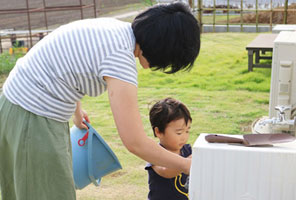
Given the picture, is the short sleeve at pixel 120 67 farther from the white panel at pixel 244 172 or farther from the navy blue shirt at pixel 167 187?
the navy blue shirt at pixel 167 187

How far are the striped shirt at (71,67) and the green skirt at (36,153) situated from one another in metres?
0.04

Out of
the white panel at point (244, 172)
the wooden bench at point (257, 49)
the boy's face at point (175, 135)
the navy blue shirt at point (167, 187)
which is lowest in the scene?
the wooden bench at point (257, 49)

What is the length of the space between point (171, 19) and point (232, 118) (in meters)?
3.44

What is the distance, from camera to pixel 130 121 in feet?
5.08

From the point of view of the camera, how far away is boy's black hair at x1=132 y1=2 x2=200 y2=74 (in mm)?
1596

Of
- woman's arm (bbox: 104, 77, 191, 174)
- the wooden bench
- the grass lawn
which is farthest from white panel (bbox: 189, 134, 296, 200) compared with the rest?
the wooden bench

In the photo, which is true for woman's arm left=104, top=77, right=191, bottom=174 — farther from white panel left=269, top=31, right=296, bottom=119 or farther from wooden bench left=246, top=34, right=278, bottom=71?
wooden bench left=246, top=34, right=278, bottom=71

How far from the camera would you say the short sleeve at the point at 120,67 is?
1549 millimetres

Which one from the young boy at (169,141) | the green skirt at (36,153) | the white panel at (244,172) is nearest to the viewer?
the white panel at (244,172)

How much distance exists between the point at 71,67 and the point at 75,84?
0.07 metres

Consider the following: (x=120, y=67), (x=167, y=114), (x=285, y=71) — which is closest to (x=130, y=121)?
(x=120, y=67)

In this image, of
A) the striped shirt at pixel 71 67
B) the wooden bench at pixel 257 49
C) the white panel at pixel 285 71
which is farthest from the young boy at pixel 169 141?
the wooden bench at pixel 257 49

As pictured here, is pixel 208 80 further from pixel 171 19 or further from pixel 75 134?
pixel 171 19

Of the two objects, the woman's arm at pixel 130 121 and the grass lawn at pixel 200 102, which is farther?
the grass lawn at pixel 200 102
